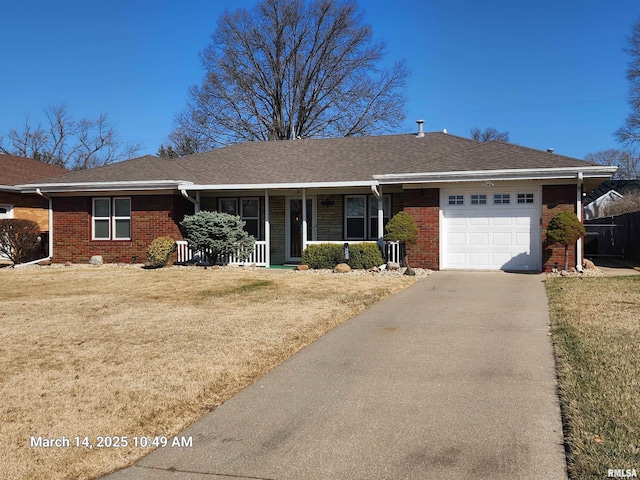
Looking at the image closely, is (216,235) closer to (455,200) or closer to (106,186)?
(106,186)

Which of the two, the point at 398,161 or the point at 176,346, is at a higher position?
the point at 398,161

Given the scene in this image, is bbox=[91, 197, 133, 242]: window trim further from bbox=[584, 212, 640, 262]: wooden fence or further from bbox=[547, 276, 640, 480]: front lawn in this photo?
bbox=[584, 212, 640, 262]: wooden fence

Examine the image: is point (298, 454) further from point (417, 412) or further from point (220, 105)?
point (220, 105)

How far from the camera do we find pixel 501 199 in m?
14.4

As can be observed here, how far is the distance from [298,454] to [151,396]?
1.66 metres

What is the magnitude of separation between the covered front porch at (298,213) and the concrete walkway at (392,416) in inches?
360

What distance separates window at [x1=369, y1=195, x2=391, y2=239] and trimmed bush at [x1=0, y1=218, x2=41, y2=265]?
11.0m

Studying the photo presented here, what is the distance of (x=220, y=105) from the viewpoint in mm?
36094

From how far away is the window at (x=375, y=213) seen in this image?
1686 centimetres

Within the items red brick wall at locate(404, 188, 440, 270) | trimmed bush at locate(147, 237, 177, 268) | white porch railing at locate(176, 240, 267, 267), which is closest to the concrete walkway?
red brick wall at locate(404, 188, 440, 270)

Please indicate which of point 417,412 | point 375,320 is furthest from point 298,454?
point 375,320

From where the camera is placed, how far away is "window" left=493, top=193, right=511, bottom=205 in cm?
1434

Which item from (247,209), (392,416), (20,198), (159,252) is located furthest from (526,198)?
(20,198)

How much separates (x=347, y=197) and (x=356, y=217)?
0.71 meters
